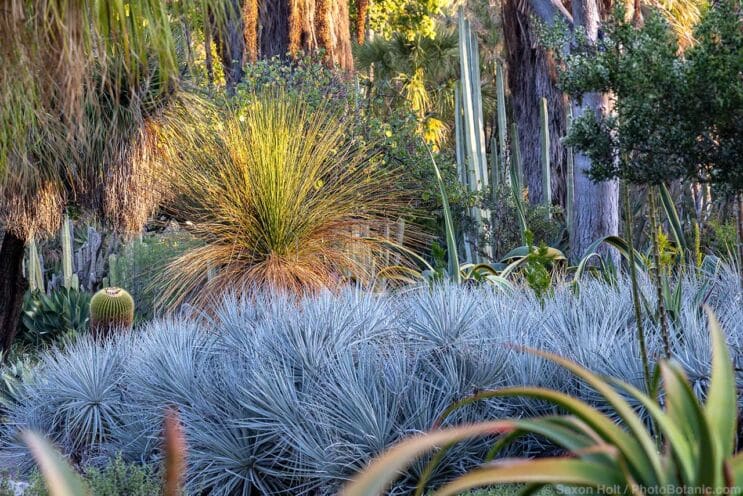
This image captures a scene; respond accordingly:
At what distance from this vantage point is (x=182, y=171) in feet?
29.2

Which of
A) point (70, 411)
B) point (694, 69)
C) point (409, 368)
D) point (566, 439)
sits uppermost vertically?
point (694, 69)

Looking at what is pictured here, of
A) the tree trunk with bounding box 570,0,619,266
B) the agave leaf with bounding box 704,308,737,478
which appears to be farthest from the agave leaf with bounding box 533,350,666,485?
the tree trunk with bounding box 570,0,619,266

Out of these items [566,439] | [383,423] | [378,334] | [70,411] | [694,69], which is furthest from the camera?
[70,411]

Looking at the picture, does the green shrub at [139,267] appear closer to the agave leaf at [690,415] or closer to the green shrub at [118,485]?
the green shrub at [118,485]

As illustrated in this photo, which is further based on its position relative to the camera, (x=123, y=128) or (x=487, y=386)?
(x=123, y=128)

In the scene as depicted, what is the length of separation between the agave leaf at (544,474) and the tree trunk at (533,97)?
523 inches

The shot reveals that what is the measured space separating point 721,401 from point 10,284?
9.13m

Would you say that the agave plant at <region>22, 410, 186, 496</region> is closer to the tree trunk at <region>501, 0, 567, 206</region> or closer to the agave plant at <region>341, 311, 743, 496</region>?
the agave plant at <region>341, 311, 743, 496</region>

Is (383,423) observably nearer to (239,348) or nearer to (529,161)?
(239,348)

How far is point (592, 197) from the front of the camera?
10.1 metres

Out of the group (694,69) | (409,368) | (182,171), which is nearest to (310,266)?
(182,171)

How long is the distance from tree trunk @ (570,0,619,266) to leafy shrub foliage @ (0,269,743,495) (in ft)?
10.7

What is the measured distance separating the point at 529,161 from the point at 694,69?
11.2 metres

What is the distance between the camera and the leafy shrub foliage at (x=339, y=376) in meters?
5.30
